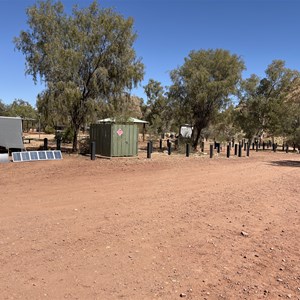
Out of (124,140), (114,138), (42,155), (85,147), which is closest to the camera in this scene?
(42,155)

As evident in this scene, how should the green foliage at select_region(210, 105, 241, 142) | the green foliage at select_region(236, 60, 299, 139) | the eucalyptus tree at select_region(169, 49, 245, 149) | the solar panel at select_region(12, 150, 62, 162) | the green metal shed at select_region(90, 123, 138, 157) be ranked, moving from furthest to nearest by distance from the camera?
the green foliage at select_region(236, 60, 299, 139) → the green foliage at select_region(210, 105, 241, 142) → the eucalyptus tree at select_region(169, 49, 245, 149) → the green metal shed at select_region(90, 123, 138, 157) → the solar panel at select_region(12, 150, 62, 162)

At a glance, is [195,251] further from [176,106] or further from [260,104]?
[260,104]

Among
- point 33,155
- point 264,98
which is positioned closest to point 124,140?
point 33,155

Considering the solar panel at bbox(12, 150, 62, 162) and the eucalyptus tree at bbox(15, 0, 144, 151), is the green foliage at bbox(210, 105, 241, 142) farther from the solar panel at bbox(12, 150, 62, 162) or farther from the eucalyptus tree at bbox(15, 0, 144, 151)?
the solar panel at bbox(12, 150, 62, 162)

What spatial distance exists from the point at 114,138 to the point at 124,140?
0.73 m

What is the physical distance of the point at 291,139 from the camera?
3462cm

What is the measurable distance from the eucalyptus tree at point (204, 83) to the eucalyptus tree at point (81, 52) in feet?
19.6

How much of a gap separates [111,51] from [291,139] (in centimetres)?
2134

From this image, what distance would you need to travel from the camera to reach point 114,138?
18.8 metres

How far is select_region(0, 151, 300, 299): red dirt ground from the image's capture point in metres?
3.88

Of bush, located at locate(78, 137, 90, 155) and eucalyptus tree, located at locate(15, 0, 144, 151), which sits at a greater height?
eucalyptus tree, located at locate(15, 0, 144, 151)

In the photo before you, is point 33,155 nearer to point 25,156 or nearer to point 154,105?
point 25,156

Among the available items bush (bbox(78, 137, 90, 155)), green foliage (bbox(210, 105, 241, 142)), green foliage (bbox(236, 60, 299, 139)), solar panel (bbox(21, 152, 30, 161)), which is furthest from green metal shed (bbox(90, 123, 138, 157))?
green foliage (bbox(236, 60, 299, 139))

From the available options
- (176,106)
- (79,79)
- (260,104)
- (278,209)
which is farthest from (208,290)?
(260,104)
